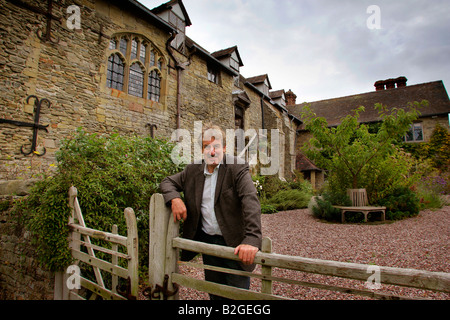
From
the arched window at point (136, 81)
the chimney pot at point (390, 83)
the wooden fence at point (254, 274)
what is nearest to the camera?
the wooden fence at point (254, 274)

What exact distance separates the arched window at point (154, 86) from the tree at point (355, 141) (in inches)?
220

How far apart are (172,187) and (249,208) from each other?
0.72m

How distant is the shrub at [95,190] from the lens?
281cm

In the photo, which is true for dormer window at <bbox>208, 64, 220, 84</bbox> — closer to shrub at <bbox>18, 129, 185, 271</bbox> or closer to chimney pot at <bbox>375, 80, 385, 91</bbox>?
shrub at <bbox>18, 129, 185, 271</bbox>

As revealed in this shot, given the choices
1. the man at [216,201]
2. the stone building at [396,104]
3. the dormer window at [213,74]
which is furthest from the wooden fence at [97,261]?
the stone building at [396,104]

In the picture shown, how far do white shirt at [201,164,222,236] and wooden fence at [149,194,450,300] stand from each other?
18cm

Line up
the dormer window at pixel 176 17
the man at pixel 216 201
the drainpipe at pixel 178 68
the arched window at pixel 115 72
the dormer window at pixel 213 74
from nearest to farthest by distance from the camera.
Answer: the man at pixel 216 201, the arched window at pixel 115 72, the drainpipe at pixel 178 68, the dormer window at pixel 176 17, the dormer window at pixel 213 74

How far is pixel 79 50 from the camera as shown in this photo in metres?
6.93

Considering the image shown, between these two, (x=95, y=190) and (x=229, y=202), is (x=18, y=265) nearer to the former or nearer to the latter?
(x=95, y=190)

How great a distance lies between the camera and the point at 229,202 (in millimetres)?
1865

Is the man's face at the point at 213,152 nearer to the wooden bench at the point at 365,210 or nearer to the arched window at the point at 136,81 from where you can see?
the wooden bench at the point at 365,210

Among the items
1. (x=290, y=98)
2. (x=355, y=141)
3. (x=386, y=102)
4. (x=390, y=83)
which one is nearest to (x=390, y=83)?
(x=390, y=83)

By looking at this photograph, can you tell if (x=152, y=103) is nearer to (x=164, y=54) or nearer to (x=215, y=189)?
(x=164, y=54)
